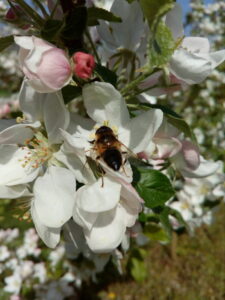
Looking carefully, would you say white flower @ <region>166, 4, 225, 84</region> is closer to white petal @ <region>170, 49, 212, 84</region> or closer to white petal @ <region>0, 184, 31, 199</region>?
white petal @ <region>170, 49, 212, 84</region>

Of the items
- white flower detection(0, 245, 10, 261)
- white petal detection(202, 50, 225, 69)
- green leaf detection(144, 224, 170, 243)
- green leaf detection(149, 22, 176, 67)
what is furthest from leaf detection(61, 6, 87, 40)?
white flower detection(0, 245, 10, 261)

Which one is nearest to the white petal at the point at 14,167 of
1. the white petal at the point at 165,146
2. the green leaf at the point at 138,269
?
the white petal at the point at 165,146

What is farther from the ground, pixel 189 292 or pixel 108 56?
pixel 108 56

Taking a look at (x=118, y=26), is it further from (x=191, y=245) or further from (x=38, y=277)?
(x=191, y=245)

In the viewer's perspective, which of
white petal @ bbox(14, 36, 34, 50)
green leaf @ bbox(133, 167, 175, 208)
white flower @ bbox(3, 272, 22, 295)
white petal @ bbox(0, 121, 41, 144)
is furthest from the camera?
white flower @ bbox(3, 272, 22, 295)

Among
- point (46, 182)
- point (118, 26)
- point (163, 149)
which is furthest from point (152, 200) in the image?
point (118, 26)

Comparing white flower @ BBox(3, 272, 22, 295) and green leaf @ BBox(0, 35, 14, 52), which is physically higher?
green leaf @ BBox(0, 35, 14, 52)

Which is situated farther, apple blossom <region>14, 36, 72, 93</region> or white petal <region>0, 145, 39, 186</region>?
Result: white petal <region>0, 145, 39, 186</region>
